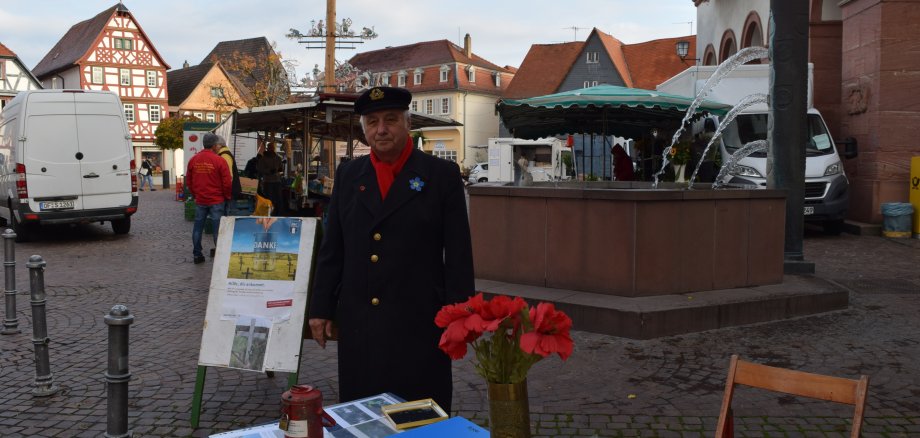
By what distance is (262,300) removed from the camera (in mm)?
4898

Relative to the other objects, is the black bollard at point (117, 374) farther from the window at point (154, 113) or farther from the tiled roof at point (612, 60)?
the window at point (154, 113)

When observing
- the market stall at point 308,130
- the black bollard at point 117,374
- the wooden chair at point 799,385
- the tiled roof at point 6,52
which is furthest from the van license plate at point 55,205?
the tiled roof at point 6,52

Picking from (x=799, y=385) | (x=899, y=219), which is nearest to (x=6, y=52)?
(x=899, y=219)

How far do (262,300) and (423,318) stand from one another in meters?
1.70

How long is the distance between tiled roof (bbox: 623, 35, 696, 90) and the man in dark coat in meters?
63.8

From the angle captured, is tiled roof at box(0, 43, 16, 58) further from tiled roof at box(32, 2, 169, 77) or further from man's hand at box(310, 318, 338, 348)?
man's hand at box(310, 318, 338, 348)

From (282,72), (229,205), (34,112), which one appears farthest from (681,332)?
(282,72)

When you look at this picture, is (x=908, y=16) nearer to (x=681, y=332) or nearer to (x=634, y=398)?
(x=681, y=332)

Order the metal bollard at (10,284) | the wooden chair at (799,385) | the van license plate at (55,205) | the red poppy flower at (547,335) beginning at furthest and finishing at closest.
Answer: the van license plate at (55,205)
the metal bollard at (10,284)
the wooden chair at (799,385)
the red poppy flower at (547,335)

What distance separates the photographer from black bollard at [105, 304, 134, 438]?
332cm

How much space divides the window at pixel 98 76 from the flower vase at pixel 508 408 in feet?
225

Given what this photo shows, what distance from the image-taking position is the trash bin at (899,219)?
51.6ft

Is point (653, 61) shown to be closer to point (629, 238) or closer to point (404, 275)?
point (629, 238)

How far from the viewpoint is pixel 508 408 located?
6.89 ft
